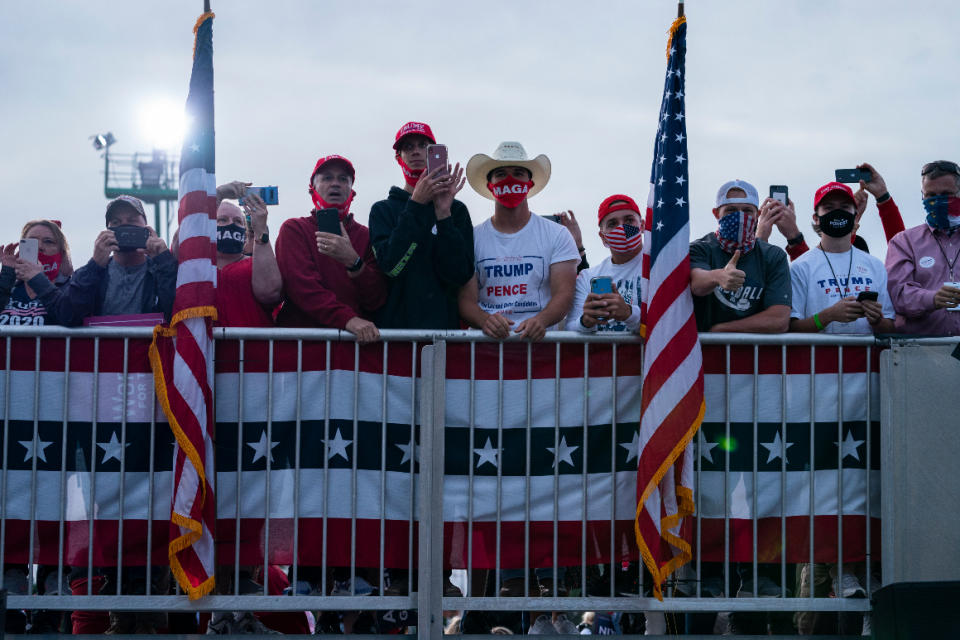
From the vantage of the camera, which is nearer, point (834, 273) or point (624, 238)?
point (624, 238)

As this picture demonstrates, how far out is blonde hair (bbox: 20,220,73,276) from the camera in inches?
270

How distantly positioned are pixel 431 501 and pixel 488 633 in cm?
91

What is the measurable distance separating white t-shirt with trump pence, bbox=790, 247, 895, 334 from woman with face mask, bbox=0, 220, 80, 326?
14.8 feet

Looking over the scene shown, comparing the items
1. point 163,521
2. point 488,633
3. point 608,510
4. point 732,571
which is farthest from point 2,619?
point 732,571

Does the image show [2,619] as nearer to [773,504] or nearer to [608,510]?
[608,510]

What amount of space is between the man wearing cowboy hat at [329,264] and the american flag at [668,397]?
1.70m

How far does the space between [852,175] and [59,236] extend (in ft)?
18.4

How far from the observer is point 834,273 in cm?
657

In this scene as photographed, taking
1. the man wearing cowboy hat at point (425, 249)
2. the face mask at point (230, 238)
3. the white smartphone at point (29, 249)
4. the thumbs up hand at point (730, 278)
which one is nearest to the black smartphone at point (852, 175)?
the thumbs up hand at point (730, 278)

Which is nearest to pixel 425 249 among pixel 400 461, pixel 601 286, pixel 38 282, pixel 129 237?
pixel 601 286

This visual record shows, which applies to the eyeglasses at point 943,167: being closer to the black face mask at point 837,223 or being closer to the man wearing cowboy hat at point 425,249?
the black face mask at point 837,223

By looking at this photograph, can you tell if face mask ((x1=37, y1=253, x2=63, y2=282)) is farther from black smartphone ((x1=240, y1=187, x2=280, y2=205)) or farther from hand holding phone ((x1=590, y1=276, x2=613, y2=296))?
hand holding phone ((x1=590, y1=276, x2=613, y2=296))

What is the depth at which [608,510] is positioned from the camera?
17.6 ft

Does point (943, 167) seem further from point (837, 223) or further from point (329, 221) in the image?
point (329, 221)
